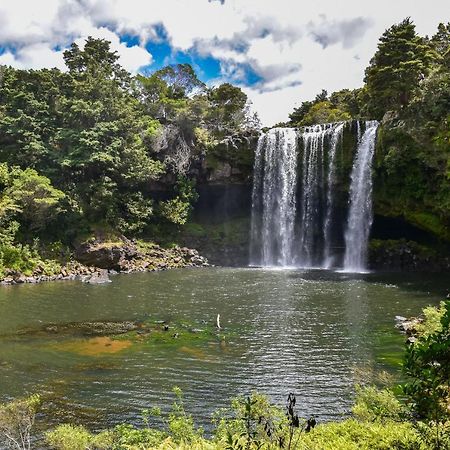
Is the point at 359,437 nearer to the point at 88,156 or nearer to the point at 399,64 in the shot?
the point at 399,64

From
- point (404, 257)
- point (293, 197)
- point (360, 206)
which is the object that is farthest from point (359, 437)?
point (293, 197)

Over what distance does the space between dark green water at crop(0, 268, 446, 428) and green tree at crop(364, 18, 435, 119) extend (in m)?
15.9

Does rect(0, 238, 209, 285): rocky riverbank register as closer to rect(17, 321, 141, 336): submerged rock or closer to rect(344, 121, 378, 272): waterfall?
rect(17, 321, 141, 336): submerged rock

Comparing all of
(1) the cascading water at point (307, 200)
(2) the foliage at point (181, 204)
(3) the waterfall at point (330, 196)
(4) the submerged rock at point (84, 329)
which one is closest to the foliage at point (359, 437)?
(4) the submerged rock at point (84, 329)

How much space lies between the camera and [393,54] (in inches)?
1451

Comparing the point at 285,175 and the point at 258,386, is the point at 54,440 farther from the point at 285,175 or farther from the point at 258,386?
the point at 285,175

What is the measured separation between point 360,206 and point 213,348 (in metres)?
28.0

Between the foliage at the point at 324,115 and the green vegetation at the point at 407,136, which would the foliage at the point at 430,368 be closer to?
the green vegetation at the point at 407,136

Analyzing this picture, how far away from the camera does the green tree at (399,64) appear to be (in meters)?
35.8

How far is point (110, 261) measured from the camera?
39.9 meters

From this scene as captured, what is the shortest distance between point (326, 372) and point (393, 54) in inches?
1207

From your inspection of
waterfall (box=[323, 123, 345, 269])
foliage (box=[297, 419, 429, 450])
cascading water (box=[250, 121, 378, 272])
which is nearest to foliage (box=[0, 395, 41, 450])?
foliage (box=[297, 419, 429, 450])

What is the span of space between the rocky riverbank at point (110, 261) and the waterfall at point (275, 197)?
6468 millimetres

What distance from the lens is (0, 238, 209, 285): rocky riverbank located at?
118 ft
